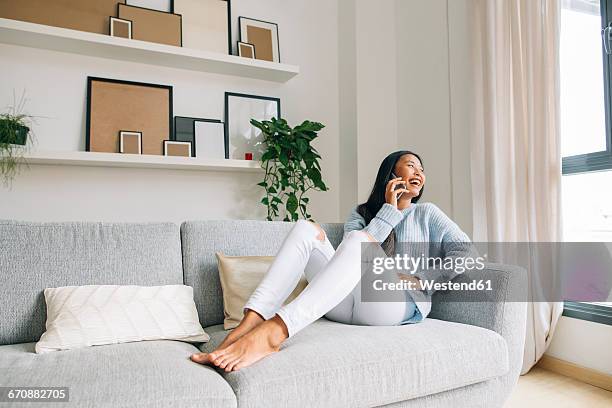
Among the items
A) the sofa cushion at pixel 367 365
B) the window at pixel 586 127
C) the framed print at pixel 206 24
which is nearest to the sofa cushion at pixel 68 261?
the sofa cushion at pixel 367 365

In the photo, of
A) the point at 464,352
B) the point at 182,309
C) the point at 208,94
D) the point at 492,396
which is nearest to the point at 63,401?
the point at 182,309

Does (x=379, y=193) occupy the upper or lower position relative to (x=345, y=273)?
upper

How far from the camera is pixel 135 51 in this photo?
2.91 meters

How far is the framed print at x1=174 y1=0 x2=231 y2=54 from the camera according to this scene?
317 centimetres

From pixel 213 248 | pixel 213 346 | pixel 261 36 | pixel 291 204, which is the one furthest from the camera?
pixel 261 36

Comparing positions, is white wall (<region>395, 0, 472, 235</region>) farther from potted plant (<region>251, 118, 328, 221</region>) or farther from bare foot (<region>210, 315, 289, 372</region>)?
bare foot (<region>210, 315, 289, 372</region>)

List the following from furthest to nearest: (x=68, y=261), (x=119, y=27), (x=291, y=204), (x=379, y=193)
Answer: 1. (x=291, y=204)
2. (x=119, y=27)
3. (x=379, y=193)
4. (x=68, y=261)

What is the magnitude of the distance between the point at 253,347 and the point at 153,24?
96.1 inches

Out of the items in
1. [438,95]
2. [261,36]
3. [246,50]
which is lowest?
[438,95]

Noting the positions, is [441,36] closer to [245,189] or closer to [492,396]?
[245,189]

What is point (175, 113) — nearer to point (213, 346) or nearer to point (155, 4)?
point (155, 4)

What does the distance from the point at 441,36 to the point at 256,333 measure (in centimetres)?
266

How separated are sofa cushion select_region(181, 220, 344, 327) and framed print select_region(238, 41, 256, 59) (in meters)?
1.62

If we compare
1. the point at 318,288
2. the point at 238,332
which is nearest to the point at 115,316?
the point at 238,332
